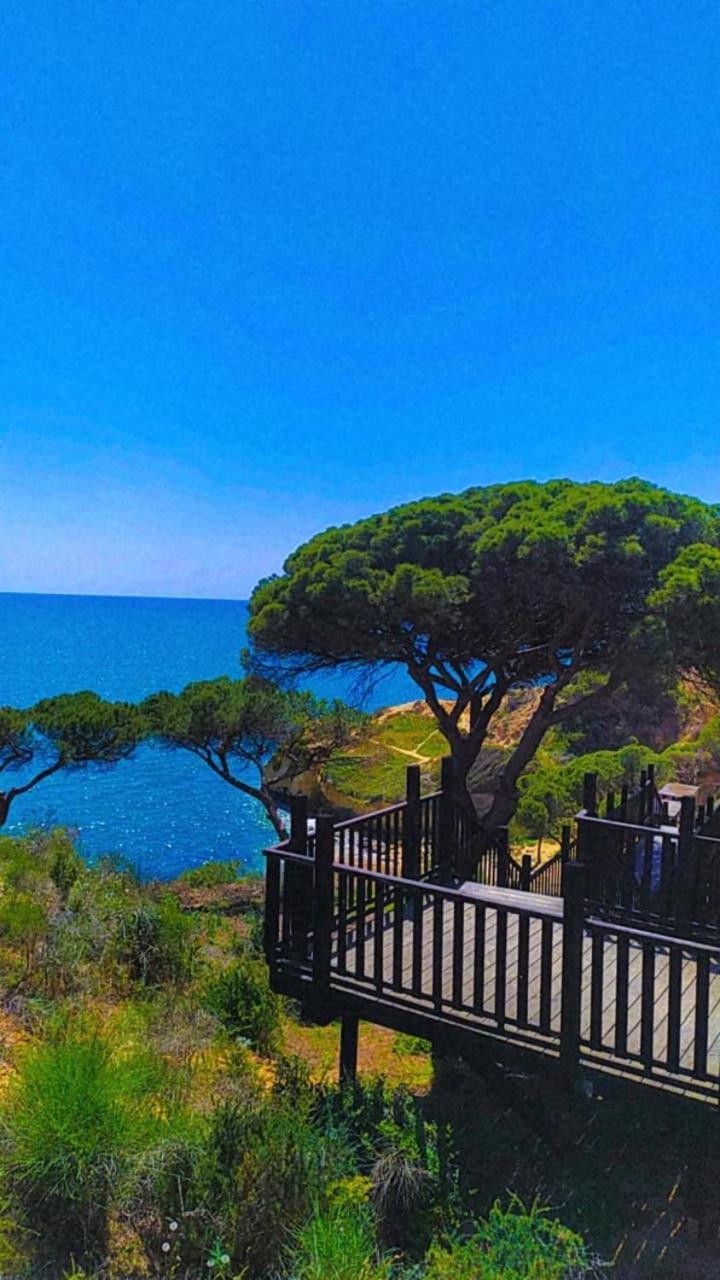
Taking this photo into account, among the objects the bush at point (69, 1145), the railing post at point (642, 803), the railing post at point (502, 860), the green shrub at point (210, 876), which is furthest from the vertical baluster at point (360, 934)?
the green shrub at point (210, 876)

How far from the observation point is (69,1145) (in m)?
3.04

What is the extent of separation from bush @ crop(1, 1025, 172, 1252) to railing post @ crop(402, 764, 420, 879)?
268 cm

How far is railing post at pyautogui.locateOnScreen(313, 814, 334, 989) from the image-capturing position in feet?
13.4

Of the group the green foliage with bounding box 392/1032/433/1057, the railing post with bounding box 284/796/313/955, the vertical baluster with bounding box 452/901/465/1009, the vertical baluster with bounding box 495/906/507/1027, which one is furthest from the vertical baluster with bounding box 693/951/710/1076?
the green foliage with bounding box 392/1032/433/1057

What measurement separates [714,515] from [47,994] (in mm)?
11198

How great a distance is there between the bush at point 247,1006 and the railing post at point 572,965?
8.30 feet

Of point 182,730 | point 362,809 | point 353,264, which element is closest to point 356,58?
point 353,264

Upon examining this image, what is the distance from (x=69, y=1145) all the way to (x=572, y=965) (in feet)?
8.24

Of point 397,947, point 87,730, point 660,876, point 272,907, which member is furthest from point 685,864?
point 87,730

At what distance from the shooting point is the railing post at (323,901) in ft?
13.4

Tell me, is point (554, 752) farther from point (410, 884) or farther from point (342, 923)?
point (410, 884)

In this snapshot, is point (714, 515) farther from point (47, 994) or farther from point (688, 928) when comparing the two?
point (47, 994)

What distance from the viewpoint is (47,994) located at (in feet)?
17.4

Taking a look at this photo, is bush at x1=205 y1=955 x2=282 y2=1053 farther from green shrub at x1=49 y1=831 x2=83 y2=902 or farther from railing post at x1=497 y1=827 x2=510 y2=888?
railing post at x1=497 y1=827 x2=510 y2=888
